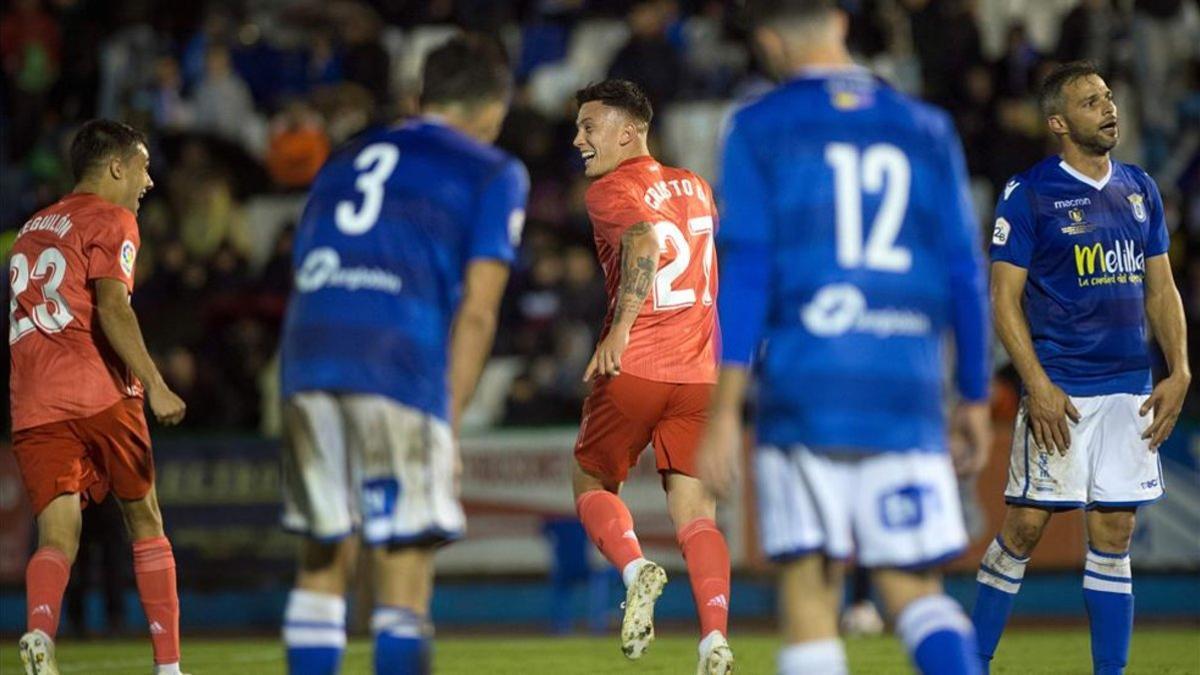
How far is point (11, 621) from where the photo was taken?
16.3 metres

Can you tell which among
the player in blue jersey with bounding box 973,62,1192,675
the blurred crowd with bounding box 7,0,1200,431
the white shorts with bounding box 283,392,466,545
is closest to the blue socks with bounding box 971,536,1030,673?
the player in blue jersey with bounding box 973,62,1192,675

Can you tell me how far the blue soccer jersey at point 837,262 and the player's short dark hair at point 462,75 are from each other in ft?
3.40

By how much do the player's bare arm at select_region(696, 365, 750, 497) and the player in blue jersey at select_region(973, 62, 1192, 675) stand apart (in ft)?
10.2

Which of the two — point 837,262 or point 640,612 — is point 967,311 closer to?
point 837,262

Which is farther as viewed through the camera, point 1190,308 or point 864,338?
point 1190,308

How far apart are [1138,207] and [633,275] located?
7.62ft

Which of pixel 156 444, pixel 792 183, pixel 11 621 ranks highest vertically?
pixel 792 183

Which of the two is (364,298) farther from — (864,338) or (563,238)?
(563,238)

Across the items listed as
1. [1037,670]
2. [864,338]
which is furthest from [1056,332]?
[864,338]

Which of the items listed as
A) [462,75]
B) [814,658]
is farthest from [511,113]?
[814,658]

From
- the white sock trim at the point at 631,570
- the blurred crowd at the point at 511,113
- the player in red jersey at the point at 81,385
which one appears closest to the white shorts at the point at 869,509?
the white sock trim at the point at 631,570

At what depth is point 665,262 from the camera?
28.3 feet

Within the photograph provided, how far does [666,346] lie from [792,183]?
332 cm

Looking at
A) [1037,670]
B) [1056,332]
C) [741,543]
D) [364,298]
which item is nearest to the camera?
[364,298]
